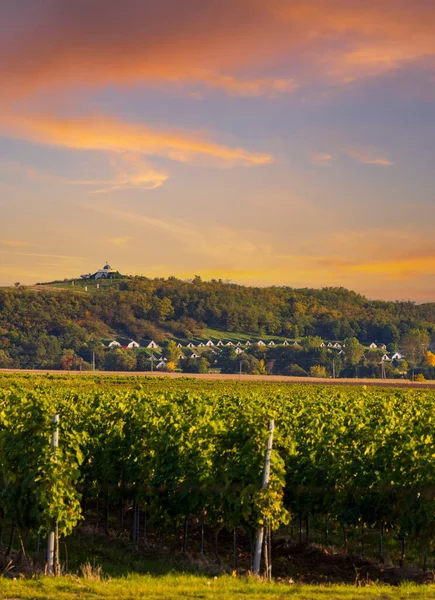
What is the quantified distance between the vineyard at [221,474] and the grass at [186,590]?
167 cm

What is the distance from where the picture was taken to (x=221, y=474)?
17109 millimetres

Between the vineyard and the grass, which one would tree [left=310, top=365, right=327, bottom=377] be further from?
the grass

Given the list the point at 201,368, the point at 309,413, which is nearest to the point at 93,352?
the point at 201,368

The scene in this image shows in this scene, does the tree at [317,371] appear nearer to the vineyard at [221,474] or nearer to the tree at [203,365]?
the tree at [203,365]

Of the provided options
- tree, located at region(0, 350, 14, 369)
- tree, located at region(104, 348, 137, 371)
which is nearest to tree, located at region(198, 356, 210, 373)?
tree, located at region(104, 348, 137, 371)

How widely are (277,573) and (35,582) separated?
538 cm

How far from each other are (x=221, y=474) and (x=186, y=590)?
3.88 meters

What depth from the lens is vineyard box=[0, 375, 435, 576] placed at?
15953 mm

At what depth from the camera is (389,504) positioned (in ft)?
55.8

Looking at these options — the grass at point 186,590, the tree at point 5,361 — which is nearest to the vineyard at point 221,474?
the grass at point 186,590

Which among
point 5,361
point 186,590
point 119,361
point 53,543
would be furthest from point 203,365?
point 186,590

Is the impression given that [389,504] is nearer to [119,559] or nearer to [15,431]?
[119,559]

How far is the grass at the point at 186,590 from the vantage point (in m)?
13.0

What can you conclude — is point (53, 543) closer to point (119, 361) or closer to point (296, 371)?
point (119, 361)
